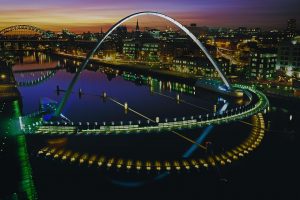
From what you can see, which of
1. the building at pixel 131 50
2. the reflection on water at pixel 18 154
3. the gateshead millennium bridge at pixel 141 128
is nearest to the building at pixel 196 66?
the gateshead millennium bridge at pixel 141 128

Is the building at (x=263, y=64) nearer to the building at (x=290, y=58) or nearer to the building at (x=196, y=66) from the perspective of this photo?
the building at (x=290, y=58)

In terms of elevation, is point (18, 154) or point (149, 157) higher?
point (18, 154)

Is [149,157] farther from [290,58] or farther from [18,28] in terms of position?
[18,28]

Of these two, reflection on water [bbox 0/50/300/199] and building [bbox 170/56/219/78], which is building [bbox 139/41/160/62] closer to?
building [bbox 170/56/219/78]

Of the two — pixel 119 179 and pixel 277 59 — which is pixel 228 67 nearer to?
pixel 277 59

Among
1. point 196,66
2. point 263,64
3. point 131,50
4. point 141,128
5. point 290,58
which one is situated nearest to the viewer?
point 141,128

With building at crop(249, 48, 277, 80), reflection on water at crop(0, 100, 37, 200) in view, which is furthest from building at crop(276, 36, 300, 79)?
reflection on water at crop(0, 100, 37, 200)

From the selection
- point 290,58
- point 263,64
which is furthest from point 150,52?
point 290,58
